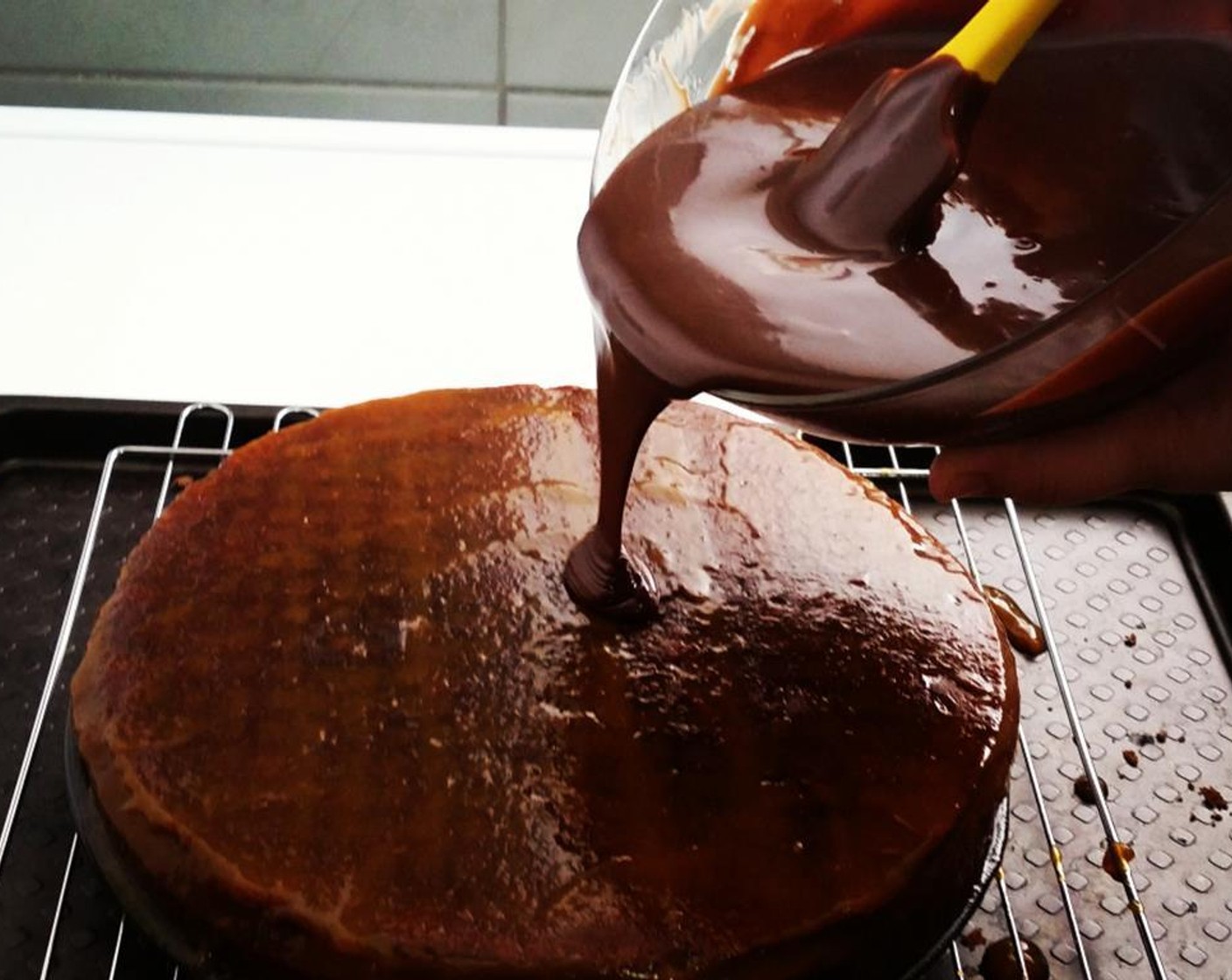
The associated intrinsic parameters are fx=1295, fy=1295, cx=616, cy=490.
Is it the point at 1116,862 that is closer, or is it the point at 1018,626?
the point at 1116,862

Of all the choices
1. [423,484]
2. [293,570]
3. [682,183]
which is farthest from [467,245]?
[682,183]

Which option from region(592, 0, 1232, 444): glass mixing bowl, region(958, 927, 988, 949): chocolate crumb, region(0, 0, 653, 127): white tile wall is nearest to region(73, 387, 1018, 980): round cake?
region(958, 927, 988, 949): chocolate crumb

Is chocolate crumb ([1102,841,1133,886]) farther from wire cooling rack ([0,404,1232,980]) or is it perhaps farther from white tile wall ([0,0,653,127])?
white tile wall ([0,0,653,127])

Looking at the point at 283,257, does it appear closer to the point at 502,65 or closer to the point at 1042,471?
the point at 502,65

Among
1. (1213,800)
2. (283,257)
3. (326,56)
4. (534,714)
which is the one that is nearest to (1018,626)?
(1213,800)

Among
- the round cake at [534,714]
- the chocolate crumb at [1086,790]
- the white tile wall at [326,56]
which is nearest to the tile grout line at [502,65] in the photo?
the white tile wall at [326,56]

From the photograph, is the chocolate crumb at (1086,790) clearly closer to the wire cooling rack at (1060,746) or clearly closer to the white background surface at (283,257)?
the wire cooling rack at (1060,746)

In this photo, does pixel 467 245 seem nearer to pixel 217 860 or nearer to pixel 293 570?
pixel 293 570
